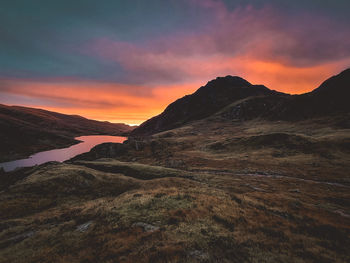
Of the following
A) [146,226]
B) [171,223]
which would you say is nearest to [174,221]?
[171,223]

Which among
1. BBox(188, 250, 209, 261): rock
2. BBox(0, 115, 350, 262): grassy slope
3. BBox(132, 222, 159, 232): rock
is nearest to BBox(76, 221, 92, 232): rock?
BBox(0, 115, 350, 262): grassy slope

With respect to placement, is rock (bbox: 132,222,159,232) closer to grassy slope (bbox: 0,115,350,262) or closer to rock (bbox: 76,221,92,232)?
grassy slope (bbox: 0,115,350,262)

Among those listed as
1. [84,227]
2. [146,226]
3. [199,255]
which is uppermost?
[199,255]

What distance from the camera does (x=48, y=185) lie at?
28797 mm

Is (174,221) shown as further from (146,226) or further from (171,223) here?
(146,226)

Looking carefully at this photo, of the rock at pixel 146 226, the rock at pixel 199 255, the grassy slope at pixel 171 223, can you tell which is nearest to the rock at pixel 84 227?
the grassy slope at pixel 171 223

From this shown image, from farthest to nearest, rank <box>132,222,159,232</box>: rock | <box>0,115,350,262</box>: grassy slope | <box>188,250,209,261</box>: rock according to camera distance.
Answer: <box>132,222,159,232</box>: rock < <box>0,115,350,262</box>: grassy slope < <box>188,250,209,261</box>: rock

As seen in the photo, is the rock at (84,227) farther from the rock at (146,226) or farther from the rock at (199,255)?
the rock at (199,255)

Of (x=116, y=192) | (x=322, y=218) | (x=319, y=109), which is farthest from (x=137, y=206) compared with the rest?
(x=319, y=109)

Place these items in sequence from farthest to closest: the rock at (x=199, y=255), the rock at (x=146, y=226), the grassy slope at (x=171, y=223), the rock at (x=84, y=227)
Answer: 1. the rock at (x=84, y=227)
2. the rock at (x=146, y=226)
3. the grassy slope at (x=171, y=223)
4. the rock at (x=199, y=255)

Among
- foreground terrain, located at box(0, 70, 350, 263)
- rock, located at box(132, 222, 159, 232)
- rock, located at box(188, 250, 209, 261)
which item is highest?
rock, located at box(188, 250, 209, 261)

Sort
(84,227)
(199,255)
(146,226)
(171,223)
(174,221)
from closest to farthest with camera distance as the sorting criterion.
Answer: (199,255) < (146,226) < (171,223) < (174,221) < (84,227)

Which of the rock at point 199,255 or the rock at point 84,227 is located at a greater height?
the rock at point 199,255

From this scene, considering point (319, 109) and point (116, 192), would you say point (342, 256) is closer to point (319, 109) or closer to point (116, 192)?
point (116, 192)
